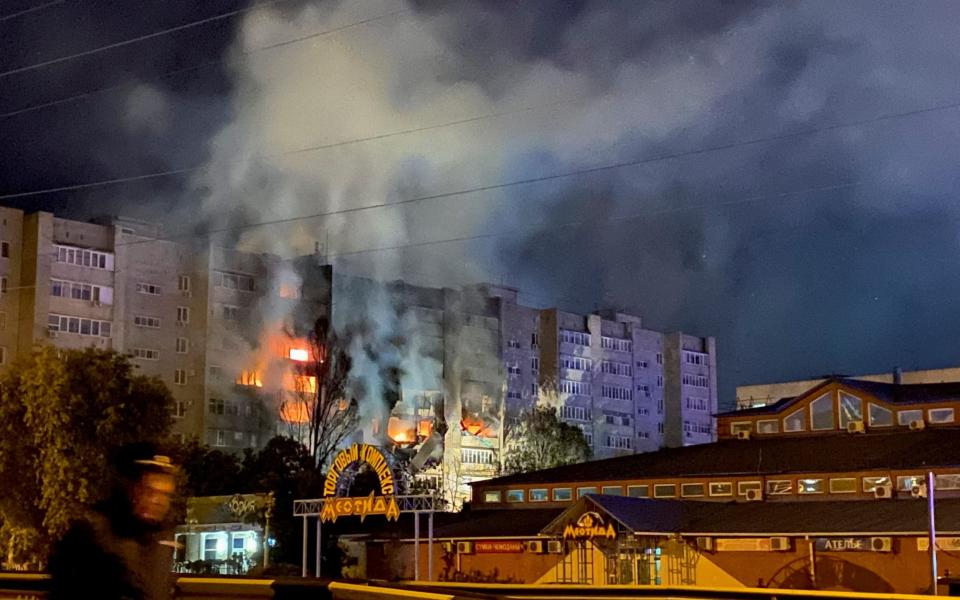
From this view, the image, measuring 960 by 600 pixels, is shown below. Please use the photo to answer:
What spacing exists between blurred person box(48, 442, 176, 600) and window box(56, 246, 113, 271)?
94623 mm

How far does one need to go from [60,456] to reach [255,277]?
192 feet

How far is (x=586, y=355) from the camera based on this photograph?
474 ft

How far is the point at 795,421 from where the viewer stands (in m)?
60.4

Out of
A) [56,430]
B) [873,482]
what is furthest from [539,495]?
[56,430]

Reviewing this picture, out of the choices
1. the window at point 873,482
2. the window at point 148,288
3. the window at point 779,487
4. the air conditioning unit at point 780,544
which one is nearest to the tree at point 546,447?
the window at point 148,288

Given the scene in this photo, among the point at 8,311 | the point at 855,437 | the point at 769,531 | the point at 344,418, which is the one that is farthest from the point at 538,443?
the point at 769,531

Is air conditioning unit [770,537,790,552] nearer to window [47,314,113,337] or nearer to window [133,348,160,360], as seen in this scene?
window [47,314,113,337]

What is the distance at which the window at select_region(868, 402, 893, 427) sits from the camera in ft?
188

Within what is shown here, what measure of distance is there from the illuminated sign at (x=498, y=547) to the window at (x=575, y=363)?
8461 centimetres

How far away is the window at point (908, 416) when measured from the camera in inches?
2232

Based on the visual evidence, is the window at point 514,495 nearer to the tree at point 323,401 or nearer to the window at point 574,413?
the tree at point 323,401

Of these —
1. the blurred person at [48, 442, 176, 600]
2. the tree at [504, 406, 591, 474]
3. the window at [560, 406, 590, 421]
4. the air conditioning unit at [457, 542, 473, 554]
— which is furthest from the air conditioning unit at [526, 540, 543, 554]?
the window at [560, 406, 590, 421]

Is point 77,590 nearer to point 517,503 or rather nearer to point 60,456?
point 60,456

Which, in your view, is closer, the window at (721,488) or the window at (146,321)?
the window at (721,488)
